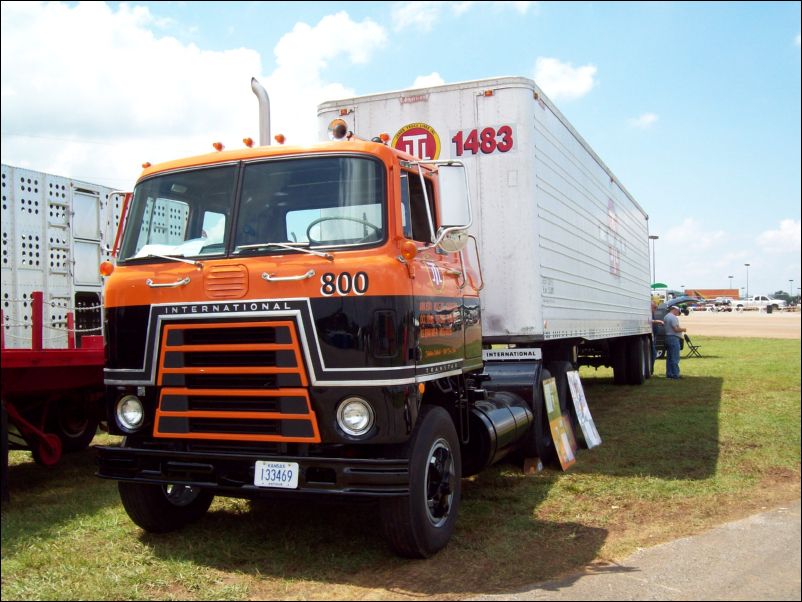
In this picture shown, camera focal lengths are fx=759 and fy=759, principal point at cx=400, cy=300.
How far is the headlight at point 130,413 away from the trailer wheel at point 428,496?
1.70 meters

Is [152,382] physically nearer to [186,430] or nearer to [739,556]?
[186,430]

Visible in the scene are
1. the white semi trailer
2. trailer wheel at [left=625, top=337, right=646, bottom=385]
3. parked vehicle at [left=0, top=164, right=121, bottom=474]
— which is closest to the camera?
parked vehicle at [left=0, top=164, right=121, bottom=474]

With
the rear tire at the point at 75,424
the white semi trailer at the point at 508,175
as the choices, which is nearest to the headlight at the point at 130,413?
the rear tire at the point at 75,424

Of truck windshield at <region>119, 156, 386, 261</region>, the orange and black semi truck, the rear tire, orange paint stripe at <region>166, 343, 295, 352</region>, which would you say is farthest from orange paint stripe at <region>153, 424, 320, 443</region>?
the rear tire

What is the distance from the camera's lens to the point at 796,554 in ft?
5.95

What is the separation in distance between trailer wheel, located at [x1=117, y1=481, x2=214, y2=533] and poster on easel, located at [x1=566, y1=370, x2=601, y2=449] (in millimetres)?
A: 4534

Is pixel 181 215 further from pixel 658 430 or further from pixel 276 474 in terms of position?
pixel 658 430

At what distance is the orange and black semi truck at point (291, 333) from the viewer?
4.49 m

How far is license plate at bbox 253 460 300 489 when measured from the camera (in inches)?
177

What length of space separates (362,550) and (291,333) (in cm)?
158

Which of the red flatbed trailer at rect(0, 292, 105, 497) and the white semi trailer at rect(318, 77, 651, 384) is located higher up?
the white semi trailer at rect(318, 77, 651, 384)

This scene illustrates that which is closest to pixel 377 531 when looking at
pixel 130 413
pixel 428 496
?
pixel 428 496

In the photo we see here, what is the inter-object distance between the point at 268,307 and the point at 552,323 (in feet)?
13.4

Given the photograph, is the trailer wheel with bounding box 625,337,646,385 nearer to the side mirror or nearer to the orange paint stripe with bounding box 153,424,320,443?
the side mirror
